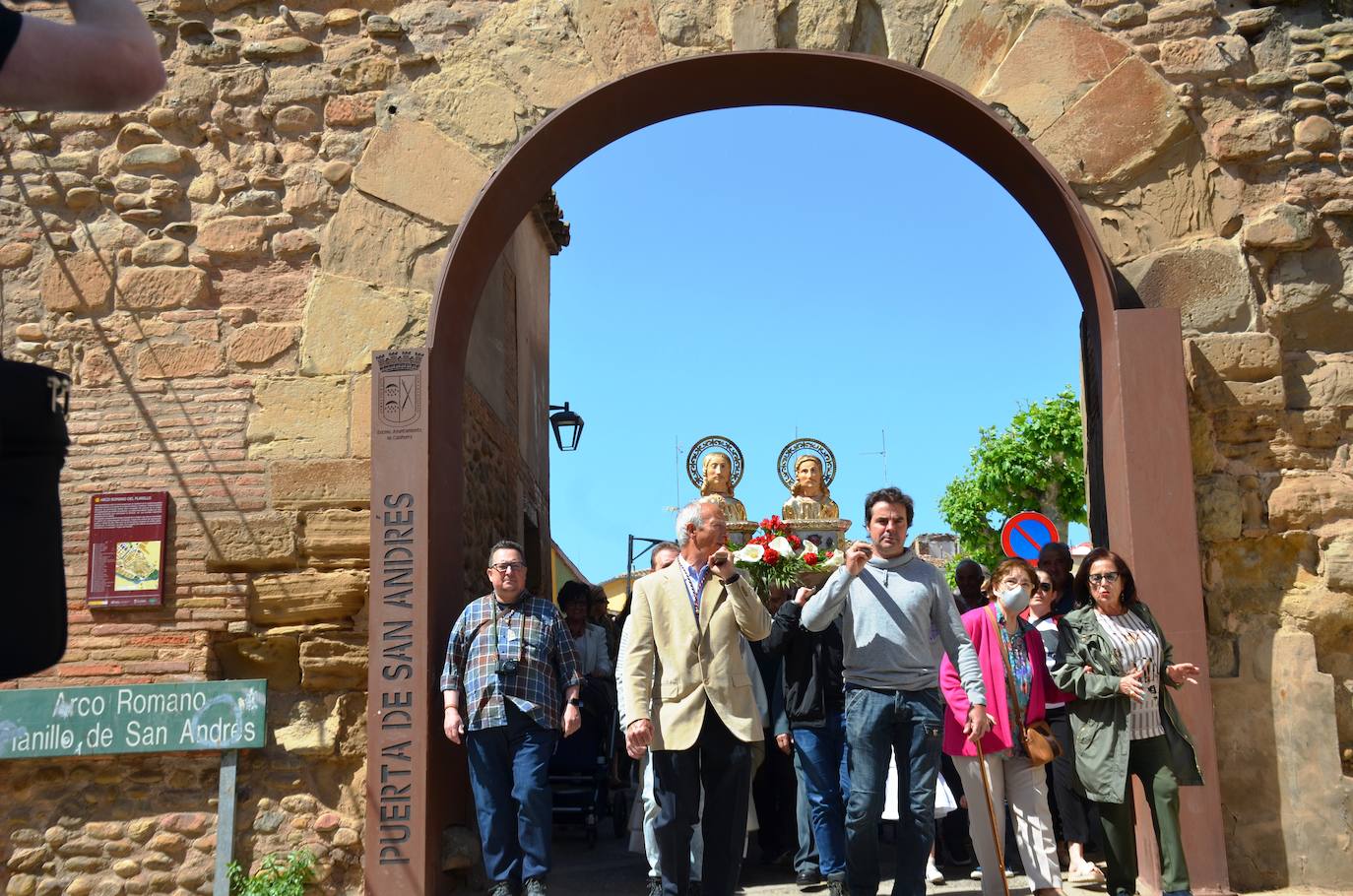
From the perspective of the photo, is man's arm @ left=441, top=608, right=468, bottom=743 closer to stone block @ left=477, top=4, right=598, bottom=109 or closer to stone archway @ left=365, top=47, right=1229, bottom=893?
stone archway @ left=365, top=47, right=1229, bottom=893

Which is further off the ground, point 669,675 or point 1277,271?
point 1277,271

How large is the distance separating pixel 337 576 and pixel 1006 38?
4.45 metres

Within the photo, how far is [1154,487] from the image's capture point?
20.8 ft

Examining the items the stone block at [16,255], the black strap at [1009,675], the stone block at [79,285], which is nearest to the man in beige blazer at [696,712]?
the black strap at [1009,675]

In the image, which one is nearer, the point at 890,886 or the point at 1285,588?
the point at 1285,588

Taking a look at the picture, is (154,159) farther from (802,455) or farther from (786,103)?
(802,455)

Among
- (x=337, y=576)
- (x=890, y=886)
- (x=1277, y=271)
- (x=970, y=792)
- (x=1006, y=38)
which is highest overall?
(x=1006, y=38)

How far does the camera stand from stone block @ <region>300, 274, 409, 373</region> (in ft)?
22.5

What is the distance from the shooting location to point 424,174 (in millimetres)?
6980

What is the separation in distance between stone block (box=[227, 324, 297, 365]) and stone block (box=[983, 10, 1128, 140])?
12.7 feet

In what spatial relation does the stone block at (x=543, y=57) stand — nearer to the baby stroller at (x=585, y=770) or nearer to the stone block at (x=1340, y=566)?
the baby stroller at (x=585, y=770)

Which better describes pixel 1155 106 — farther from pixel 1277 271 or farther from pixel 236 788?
pixel 236 788

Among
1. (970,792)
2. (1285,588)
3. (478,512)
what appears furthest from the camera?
(478,512)

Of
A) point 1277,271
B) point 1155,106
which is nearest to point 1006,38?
point 1155,106
